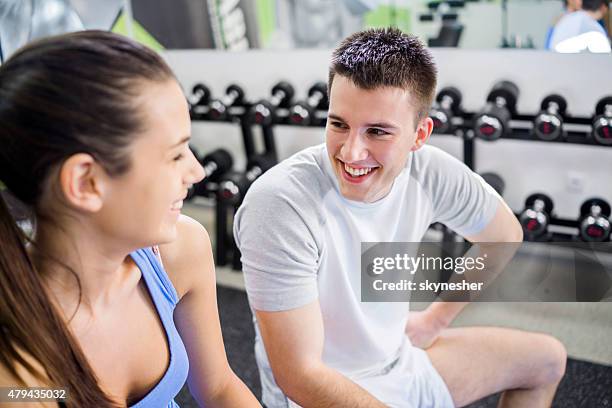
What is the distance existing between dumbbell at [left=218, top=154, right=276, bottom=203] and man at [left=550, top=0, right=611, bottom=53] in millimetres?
1278

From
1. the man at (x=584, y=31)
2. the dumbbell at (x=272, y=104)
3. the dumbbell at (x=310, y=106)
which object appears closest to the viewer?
the man at (x=584, y=31)

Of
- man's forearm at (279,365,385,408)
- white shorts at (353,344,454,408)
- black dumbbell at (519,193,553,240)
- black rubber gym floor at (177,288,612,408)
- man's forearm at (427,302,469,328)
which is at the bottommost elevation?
black rubber gym floor at (177,288,612,408)

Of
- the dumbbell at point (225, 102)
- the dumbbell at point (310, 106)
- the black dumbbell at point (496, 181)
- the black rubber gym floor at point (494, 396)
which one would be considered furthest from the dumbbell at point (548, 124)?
the dumbbell at point (225, 102)

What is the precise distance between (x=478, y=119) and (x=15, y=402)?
183cm

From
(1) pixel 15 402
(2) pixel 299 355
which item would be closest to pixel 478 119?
(2) pixel 299 355

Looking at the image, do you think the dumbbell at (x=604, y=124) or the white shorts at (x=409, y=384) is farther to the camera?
the dumbbell at (x=604, y=124)

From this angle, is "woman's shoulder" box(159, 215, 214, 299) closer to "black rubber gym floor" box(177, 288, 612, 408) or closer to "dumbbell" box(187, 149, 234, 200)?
"black rubber gym floor" box(177, 288, 612, 408)

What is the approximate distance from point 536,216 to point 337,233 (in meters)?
1.26

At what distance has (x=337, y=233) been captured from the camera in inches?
46.8

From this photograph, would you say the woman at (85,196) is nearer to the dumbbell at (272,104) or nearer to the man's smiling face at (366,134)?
the man's smiling face at (366,134)

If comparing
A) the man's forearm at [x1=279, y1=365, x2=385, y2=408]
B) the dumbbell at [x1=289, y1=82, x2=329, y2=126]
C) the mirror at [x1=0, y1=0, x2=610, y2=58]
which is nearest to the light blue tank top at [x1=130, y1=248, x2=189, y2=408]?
the man's forearm at [x1=279, y1=365, x2=385, y2=408]

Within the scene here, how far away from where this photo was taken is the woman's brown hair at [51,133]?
720 millimetres

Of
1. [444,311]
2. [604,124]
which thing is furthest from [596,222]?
[444,311]

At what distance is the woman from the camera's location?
2.38ft
